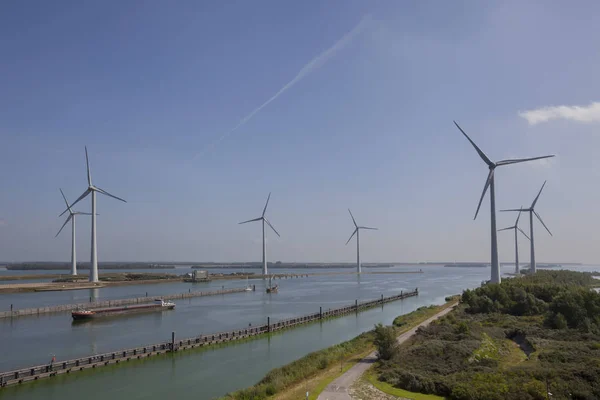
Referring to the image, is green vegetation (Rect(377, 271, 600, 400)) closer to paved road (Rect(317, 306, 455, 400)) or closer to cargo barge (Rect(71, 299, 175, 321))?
paved road (Rect(317, 306, 455, 400))

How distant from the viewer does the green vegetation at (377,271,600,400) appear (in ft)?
74.6

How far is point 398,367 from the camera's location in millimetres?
28734

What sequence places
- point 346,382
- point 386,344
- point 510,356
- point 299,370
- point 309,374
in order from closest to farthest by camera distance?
1. point 346,382
2. point 309,374
3. point 299,370
4. point 386,344
5. point 510,356

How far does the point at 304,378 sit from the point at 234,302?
6127 cm

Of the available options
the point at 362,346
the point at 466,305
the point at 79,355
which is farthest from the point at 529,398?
the point at 466,305

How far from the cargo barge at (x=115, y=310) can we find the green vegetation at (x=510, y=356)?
1789 inches

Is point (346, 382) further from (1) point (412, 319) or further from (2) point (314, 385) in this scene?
(1) point (412, 319)

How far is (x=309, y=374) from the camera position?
99.0ft

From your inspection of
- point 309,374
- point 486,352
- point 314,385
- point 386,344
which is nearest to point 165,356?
point 309,374

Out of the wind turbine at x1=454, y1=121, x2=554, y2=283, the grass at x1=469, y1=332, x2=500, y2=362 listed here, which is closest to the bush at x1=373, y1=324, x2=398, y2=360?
the grass at x1=469, y1=332, x2=500, y2=362

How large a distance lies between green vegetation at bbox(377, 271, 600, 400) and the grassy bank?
337 cm

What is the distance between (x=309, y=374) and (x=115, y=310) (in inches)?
1828

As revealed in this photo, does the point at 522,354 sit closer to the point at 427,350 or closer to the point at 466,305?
the point at 427,350

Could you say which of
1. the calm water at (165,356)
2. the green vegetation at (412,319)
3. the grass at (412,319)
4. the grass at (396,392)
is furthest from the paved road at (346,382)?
the green vegetation at (412,319)
